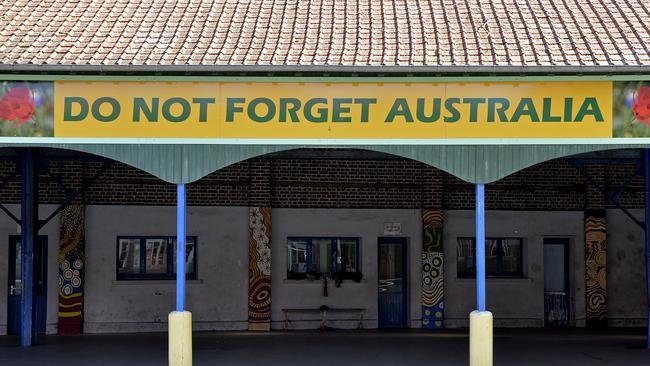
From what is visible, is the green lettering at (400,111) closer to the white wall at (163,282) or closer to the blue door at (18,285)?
the white wall at (163,282)

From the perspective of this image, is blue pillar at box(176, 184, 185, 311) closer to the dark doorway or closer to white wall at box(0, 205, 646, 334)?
white wall at box(0, 205, 646, 334)

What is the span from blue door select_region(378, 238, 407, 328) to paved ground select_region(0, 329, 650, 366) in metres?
0.80

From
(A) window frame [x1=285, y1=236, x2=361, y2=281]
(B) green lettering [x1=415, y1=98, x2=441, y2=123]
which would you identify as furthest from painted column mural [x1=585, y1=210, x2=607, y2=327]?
(B) green lettering [x1=415, y1=98, x2=441, y2=123]

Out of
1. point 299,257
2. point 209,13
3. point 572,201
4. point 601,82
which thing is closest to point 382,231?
point 299,257

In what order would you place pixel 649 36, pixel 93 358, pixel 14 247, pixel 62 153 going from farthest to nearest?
1. pixel 14 247
2. pixel 62 153
3. pixel 93 358
4. pixel 649 36

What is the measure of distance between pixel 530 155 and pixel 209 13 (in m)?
6.85

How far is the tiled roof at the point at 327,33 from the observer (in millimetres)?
13867

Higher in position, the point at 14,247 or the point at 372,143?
the point at 372,143

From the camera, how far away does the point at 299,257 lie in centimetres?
2072

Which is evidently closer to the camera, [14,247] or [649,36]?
[649,36]

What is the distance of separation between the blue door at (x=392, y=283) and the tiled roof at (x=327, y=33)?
5.87 meters

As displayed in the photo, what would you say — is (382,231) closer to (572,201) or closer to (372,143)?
(572,201)

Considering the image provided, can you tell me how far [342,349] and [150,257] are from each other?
5.57 m

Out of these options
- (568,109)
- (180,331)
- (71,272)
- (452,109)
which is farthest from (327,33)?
(71,272)
